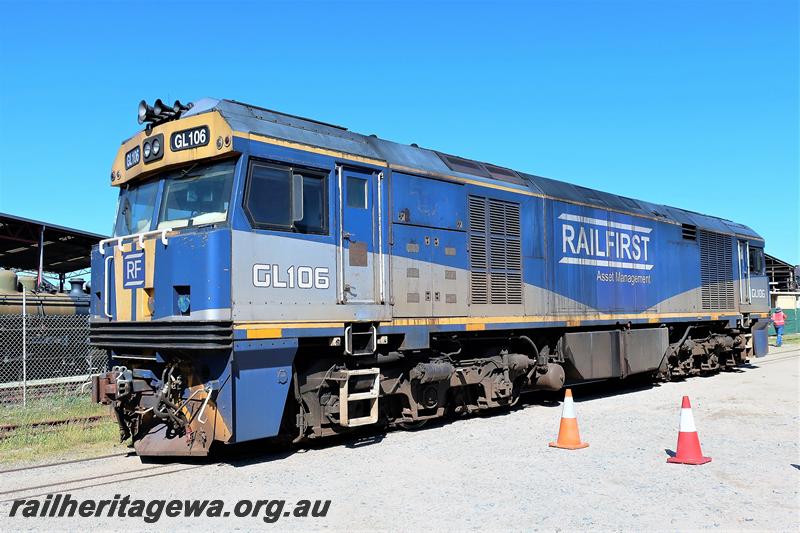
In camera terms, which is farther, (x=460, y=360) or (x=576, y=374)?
(x=576, y=374)

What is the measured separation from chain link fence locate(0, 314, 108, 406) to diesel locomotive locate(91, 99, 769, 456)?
8887mm

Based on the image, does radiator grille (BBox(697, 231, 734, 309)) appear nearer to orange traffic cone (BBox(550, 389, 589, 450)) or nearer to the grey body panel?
the grey body panel

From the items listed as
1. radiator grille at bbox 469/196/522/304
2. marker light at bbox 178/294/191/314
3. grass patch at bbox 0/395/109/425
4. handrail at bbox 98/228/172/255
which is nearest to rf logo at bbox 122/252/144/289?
handrail at bbox 98/228/172/255

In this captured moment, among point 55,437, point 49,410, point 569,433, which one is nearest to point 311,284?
point 569,433

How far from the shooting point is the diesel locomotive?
7.24 meters

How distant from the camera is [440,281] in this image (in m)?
9.68

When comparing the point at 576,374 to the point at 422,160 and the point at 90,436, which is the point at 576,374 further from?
the point at 90,436

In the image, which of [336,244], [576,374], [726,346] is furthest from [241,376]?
[726,346]

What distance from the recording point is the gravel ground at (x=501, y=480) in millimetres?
5508

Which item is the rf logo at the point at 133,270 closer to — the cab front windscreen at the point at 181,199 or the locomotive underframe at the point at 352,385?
the cab front windscreen at the point at 181,199

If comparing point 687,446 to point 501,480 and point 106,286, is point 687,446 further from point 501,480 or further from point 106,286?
point 106,286

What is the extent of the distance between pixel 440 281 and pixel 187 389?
3856 millimetres

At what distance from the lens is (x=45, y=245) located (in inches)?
811

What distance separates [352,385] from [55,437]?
417 cm
